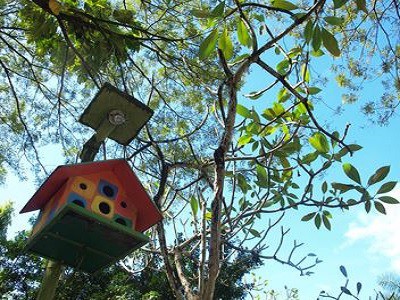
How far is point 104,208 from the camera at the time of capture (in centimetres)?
172

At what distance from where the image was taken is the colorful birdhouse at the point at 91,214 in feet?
5.18

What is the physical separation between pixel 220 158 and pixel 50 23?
1.54 m

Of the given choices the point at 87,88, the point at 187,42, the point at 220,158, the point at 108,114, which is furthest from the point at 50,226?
the point at 87,88

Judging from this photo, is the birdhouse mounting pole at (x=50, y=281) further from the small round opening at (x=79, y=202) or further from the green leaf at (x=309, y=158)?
the green leaf at (x=309, y=158)

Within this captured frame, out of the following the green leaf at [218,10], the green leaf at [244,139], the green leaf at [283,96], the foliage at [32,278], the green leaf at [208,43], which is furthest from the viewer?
the foliage at [32,278]

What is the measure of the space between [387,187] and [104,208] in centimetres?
121

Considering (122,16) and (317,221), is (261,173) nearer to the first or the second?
(317,221)


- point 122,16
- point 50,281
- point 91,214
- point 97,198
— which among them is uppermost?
point 122,16

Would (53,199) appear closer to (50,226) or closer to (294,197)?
(50,226)

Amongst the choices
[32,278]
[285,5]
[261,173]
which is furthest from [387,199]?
[32,278]

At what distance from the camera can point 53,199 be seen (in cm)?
180

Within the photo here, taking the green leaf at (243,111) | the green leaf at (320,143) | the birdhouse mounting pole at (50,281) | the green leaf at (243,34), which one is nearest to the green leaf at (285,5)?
the green leaf at (243,34)

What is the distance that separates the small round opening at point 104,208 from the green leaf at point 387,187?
3.83 ft

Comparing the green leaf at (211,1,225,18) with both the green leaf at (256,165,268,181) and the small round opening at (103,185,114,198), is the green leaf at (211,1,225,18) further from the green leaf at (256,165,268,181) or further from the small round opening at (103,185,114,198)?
the green leaf at (256,165,268,181)
